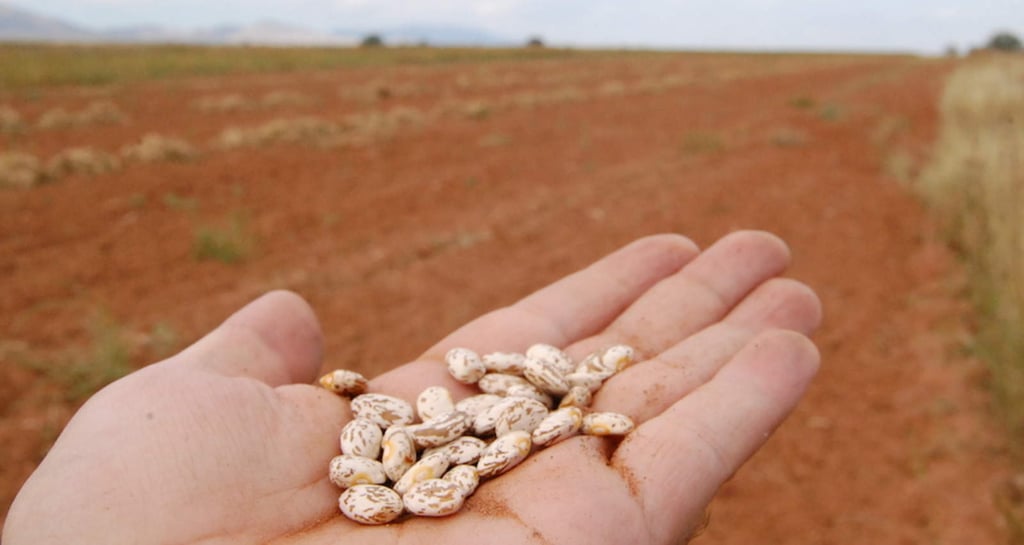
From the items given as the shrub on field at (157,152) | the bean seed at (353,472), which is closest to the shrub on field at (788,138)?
the shrub on field at (157,152)

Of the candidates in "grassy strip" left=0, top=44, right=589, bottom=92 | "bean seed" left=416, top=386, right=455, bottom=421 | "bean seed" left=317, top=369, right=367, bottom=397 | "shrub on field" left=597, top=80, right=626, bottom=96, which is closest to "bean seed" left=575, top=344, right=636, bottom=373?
"bean seed" left=416, top=386, right=455, bottom=421

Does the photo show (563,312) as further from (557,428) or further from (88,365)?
(88,365)

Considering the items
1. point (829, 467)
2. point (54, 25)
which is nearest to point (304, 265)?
point (829, 467)

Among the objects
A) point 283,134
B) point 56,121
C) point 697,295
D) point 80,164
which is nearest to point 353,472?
point 697,295

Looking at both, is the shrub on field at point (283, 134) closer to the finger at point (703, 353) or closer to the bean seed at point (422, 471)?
the finger at point (703, 353)

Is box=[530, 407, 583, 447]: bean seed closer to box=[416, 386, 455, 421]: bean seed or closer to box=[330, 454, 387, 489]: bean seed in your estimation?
box=[416, 386, 455, 421]: bean seed
